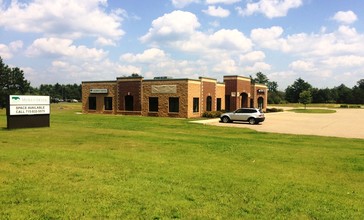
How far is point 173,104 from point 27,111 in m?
21.5

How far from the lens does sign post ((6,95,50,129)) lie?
21.4 meters

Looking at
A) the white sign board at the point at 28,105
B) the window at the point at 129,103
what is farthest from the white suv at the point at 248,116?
the white sign board at the point at 28,105

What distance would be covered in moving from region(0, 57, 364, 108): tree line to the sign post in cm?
3098

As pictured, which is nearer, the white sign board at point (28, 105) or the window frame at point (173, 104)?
the white sign board at point (28, 105)

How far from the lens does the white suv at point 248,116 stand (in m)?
33.3

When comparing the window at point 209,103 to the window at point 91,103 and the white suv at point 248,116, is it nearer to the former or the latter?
the white suv at point 248,116

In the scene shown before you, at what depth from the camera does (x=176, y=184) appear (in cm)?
811

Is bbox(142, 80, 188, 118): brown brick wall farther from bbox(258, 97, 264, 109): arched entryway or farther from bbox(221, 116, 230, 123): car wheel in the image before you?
bbox(258, 97, 264, 109): arched entryway

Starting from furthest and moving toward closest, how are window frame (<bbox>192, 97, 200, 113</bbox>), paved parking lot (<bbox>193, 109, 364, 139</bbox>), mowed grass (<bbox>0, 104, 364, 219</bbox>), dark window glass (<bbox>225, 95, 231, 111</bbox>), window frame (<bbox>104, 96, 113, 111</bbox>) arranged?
dark window glass (<bbox>225, 95, 231, 111</bbox>)
window frame (<bbox>104, 96, 113, 111</bbox>)
window frame (<bbox>192, 97, 200, 113</bbox>)
paved parking lot (<bbox>193, 109, 364, 139</bbox>)
mowed grass (<bbox>0, 104, 364, 219</bbox>)

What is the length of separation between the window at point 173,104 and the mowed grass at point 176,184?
2749cm

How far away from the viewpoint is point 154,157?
11.8m

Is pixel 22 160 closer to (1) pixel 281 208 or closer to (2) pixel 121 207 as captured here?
(2) pixel 121 207

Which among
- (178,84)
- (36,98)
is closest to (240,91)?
(178,84)

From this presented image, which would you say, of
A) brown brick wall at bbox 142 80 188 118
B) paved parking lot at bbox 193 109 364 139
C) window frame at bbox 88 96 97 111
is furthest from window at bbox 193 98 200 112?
window frame at bbox 88 96 97 111
